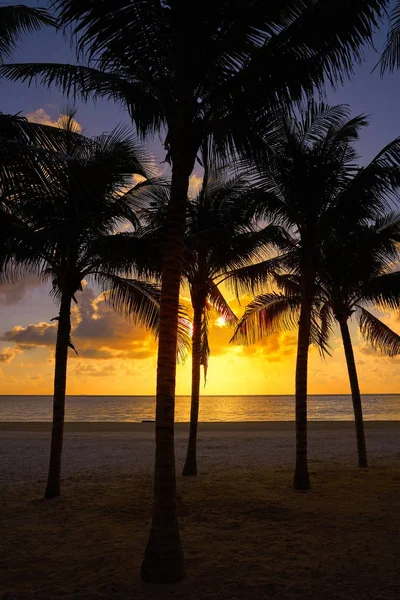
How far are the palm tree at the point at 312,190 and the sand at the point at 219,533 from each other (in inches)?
64.7

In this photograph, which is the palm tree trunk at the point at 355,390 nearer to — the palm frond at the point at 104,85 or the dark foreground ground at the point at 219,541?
the dark foreground ground at the point at 219,541


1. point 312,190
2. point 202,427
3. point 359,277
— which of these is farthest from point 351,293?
point 202,427

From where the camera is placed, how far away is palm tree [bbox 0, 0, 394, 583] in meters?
5.71

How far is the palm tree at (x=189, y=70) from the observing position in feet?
18.7

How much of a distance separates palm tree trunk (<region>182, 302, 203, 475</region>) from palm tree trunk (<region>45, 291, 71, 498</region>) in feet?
12.0

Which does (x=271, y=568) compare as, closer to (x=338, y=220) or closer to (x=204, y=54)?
(x=204, y=54)

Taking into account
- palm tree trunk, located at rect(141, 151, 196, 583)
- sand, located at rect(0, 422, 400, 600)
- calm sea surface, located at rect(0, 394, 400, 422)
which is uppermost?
palm tree trunk, located at rect(141, 151, 196, 583)

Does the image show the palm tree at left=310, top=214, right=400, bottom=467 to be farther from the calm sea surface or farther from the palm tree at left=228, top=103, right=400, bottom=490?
the calm sea surface

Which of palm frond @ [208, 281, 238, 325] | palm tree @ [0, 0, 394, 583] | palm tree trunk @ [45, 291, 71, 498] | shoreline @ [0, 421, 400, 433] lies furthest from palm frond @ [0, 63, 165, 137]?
shoreline @ [0, 421, 400, 433]

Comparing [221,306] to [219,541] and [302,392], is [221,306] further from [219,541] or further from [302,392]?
[219,541]

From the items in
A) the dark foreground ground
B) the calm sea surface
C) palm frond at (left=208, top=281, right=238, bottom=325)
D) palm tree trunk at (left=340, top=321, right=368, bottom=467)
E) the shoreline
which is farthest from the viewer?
the calm sea surface

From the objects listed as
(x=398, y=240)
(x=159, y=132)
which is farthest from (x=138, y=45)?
(x=398, y=240)

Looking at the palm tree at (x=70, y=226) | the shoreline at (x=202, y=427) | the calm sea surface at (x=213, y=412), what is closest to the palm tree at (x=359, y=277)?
the palm tree at (x=70, y=226)

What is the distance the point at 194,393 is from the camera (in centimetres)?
1307
